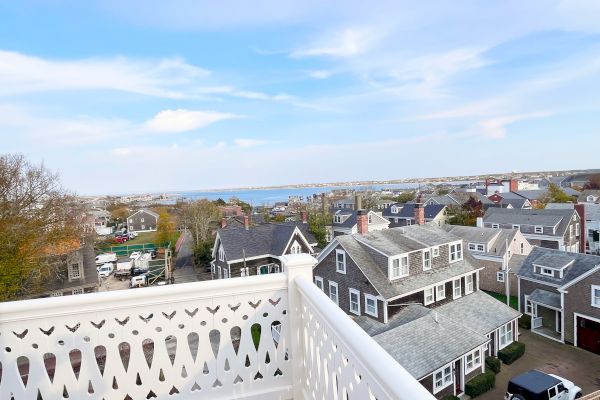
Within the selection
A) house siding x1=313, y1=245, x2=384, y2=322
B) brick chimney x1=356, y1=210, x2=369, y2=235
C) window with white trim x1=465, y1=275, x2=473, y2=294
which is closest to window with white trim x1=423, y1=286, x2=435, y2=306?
house siding x1=313, y1=245, x2=384, y2=322

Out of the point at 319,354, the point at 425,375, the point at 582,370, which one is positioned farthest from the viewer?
the point at 582,370

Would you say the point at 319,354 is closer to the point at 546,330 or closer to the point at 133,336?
the point at 133,336

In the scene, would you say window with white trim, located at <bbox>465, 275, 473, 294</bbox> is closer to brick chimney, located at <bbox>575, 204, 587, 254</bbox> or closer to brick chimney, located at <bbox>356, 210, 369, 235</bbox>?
brick chimney, located at <bbox>356, 210, 369, 235</bbox>

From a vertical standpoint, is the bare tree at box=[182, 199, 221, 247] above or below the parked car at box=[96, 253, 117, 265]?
above

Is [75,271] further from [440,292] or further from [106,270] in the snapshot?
[440,292]

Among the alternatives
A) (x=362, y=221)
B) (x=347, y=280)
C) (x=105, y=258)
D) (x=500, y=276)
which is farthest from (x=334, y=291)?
(x=105, y=258)

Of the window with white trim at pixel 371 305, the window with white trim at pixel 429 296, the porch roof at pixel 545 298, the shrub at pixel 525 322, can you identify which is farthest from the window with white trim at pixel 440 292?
the shrub at pixel 525 322

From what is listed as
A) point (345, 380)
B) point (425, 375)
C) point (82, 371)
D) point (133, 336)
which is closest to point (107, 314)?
point (133, 336)
